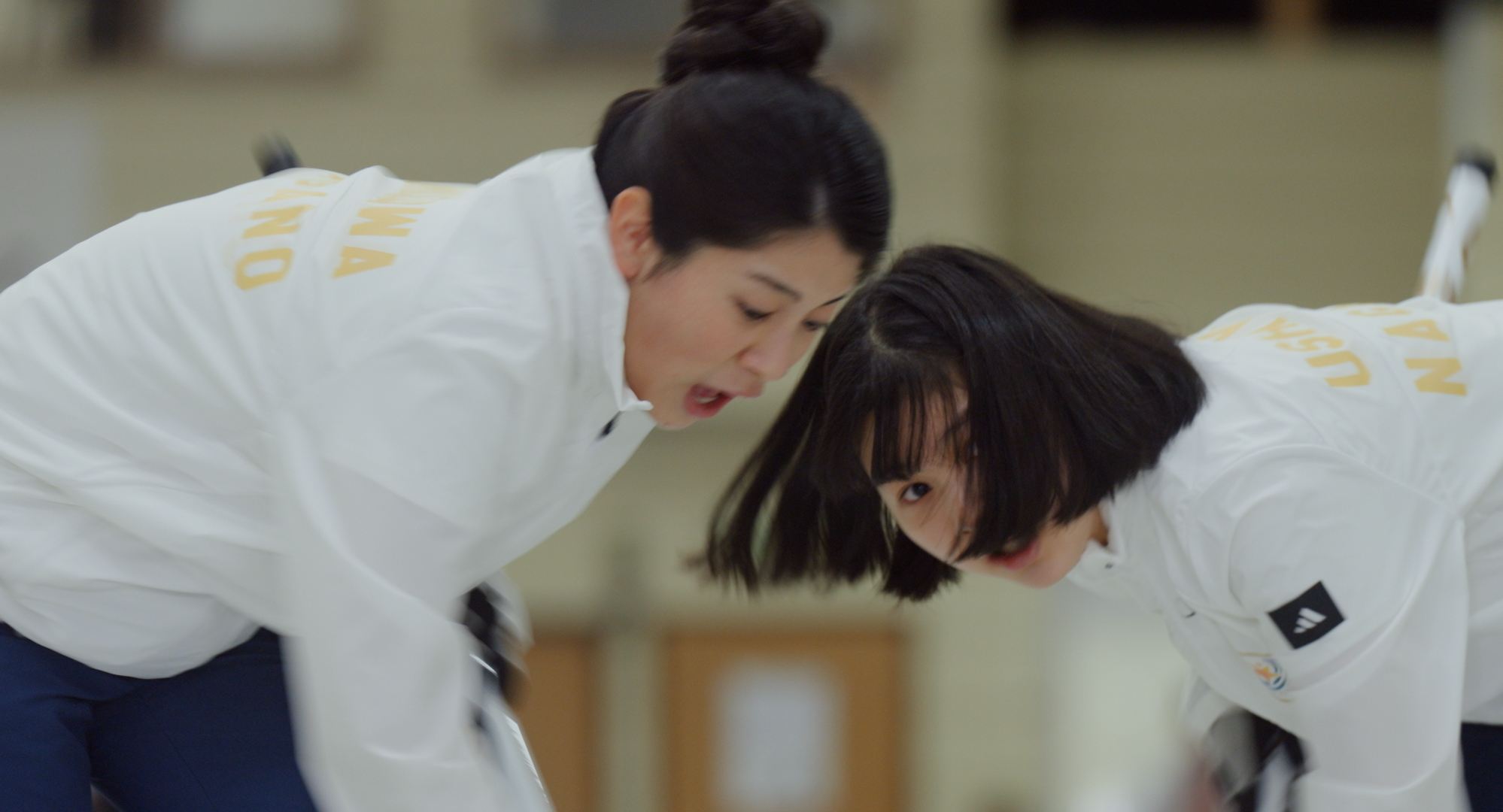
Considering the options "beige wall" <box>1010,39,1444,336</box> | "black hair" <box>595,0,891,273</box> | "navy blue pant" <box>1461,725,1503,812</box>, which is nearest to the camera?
"black hair" <box>595,0,891,273</box>

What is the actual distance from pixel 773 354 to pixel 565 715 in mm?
3935

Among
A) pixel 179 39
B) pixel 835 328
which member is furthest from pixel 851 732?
pixel 835 328

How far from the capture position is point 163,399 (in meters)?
1.17

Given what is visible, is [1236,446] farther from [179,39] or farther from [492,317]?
[179,39]

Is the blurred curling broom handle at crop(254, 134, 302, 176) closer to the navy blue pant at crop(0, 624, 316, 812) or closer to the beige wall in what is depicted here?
the navy blue pant at crop(0, 624, 316, 812)

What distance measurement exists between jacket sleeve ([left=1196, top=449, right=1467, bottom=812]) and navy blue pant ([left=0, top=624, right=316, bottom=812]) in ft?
2.91

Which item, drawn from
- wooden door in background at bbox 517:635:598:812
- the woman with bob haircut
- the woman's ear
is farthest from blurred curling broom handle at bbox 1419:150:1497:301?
wooden door in background at bbox 517:635:598:812

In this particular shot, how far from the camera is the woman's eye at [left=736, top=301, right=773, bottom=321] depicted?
1.21 m

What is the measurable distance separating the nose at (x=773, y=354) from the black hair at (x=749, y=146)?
95 millimetres

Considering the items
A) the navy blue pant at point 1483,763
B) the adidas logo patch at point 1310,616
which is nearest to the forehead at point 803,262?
the adidas logo patch at point 1310,616

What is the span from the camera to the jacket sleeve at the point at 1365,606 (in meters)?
1.20

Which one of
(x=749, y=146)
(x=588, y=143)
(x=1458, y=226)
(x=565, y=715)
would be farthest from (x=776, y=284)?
(x=565, y=715)

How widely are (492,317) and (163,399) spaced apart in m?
0.31

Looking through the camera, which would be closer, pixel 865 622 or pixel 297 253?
pixel 297 253
